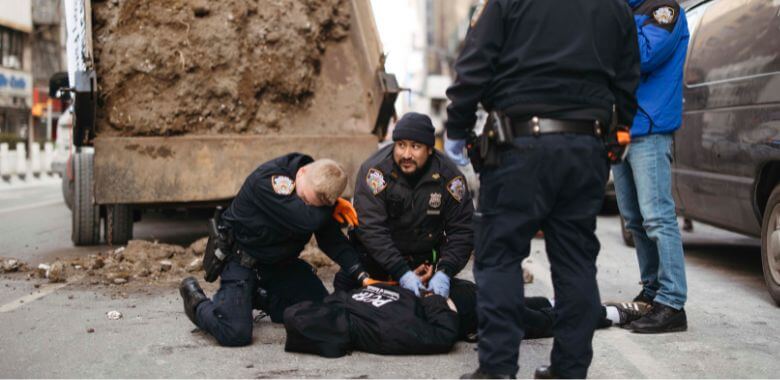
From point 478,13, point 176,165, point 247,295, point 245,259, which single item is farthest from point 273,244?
point 176,165

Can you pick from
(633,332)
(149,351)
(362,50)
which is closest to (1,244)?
(362,50)

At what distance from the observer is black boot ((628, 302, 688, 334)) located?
4715 mm

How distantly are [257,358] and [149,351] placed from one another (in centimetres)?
52

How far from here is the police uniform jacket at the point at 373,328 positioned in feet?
13.8

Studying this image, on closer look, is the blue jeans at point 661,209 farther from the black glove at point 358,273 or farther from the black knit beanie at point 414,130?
the black glove at point 358,273

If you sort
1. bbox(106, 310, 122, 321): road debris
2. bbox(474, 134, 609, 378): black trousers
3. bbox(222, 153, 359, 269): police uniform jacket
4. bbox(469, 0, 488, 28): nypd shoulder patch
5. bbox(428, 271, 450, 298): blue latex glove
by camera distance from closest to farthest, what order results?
bbox(474, 134, 609, 378): black trousers < bbox(469, 0, 488, 28): nypd shoulder patch < bbox(222, 153, 359, 269): police uniform jacket < bbox(428, 271, 450, 298): blue latex glove < bbox(106, 310, 122, 321): road debris

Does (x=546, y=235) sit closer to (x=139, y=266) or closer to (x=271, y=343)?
(x=271, y=343)

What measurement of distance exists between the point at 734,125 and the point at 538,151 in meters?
3.13

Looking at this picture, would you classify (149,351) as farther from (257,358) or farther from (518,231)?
(518,231)

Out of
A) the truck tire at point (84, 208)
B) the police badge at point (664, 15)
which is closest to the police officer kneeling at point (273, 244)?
the police badge at point (664, 15)

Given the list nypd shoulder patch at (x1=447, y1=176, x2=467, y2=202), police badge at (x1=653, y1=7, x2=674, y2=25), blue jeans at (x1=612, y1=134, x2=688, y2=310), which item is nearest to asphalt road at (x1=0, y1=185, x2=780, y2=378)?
blue jeans at (x1=612, y1=134, x2=688, y2=310)

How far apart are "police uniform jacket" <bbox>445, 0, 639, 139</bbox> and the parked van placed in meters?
2.40

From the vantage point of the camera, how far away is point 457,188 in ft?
16.4

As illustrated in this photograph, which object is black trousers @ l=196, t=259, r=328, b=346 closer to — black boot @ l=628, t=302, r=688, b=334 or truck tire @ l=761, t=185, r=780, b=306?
black boot @ l=628, t=302, r=688, b=334
